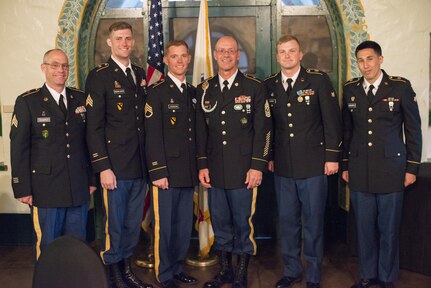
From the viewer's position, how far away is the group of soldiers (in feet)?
9.18

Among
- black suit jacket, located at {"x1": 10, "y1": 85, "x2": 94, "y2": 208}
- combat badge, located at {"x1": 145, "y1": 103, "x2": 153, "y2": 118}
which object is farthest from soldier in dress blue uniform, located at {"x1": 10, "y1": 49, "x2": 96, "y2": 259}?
combat badge, located at {"x1": 145, "y1": 103, "x2": 153, "y2": 118}

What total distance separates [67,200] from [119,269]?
611mm

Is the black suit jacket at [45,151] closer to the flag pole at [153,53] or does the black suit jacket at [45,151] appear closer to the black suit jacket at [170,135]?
the black suit jacket at [170,135]

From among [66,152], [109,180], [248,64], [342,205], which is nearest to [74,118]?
[66,152]

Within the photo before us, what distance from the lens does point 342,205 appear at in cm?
390

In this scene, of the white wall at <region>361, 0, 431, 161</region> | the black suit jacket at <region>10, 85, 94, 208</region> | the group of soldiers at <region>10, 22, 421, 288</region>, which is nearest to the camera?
the black suit jacket at <region>10, 85, 94, 208</region>

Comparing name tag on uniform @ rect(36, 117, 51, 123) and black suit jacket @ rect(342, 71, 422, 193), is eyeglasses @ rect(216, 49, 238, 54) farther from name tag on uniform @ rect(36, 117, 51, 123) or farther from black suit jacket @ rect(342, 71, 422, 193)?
name tag on uniform @ rect(36, 117, 51, 123)

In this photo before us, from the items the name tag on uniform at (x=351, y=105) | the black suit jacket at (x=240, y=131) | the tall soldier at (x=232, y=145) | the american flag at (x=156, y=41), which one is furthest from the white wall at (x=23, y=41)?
the name tag on uniform at (x=351, y=105)

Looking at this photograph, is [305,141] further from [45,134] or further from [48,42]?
[48,42]

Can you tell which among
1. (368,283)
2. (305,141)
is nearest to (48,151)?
(305,141)

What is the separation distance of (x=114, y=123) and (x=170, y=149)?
393 millimetres

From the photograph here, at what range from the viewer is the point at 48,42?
3.76 m

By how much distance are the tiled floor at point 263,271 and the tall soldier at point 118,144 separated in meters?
0.47

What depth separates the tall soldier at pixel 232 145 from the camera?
293 cm
